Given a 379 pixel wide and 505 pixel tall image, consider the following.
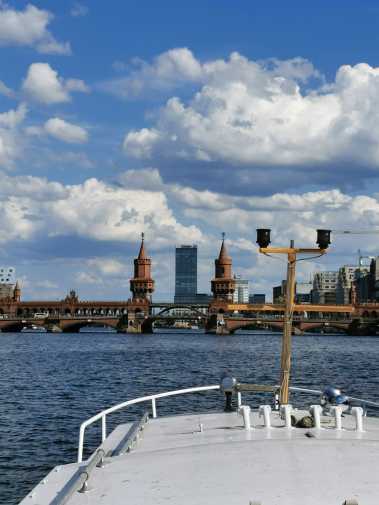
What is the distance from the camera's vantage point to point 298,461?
7762 mm

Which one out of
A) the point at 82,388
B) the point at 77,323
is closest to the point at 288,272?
the point at 82,388

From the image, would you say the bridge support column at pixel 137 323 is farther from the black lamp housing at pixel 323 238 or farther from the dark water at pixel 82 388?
the black lamp housing at pixel 323 238

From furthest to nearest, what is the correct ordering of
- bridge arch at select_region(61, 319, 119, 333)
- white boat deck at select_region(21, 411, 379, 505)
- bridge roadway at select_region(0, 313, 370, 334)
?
bridge arch at select_region(61, 319, 119, 333) → bridge roadway at select_region(0, 313, 370, 334) → white boat deck at select_region(21, 411, 379, 505)

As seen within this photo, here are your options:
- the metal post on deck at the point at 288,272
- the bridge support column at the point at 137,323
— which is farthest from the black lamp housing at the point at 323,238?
the bridge support column at the point at 137,323

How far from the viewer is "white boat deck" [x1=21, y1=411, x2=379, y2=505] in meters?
6.77

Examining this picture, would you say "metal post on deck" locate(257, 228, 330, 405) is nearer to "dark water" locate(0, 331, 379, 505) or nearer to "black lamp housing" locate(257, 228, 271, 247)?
"black lamp housing" locate(257, 228, 271, 247)

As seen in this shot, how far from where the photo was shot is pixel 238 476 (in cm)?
737

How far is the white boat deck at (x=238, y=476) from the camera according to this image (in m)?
6.77

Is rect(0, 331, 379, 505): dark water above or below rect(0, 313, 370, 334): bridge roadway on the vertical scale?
below

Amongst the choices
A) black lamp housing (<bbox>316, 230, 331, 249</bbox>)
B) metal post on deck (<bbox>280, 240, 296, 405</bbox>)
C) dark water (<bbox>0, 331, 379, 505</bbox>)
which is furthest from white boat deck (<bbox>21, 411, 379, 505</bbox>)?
dark water (<bbox>0, 331, 379, 505</bbox>)

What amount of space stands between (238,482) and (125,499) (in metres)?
1.05

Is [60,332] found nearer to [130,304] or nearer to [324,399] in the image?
[130,304]

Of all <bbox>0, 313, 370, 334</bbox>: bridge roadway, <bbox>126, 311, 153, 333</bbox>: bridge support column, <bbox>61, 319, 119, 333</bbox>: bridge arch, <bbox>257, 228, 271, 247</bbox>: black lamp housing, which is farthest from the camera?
<bbox>126, 311, 153, 333</bbox>: bridge support column

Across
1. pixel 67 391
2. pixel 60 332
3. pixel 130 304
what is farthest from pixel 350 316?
pixel 67 391
